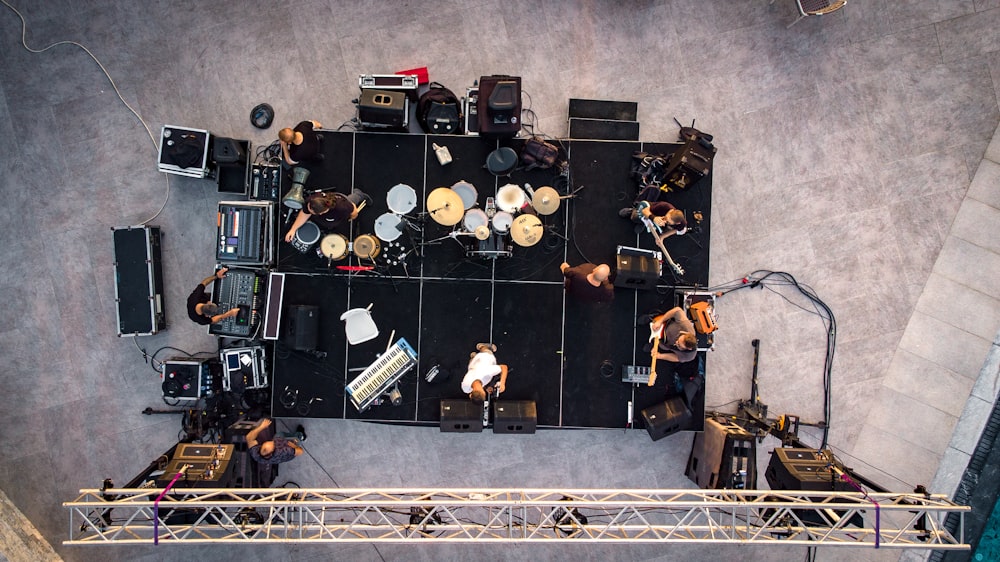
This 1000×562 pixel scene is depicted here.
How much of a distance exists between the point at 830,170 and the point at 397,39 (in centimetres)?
609

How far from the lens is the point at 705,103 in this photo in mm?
7527

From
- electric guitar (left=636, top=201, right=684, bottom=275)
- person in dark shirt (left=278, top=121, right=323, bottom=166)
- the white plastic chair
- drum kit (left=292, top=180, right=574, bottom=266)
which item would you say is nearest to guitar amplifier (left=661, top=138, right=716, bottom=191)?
electric guitar (left=636, top=201, right=684, bottom=275)

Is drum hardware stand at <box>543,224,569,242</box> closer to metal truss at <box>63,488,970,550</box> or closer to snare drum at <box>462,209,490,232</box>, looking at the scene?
snare drum at <box>462,209,490,232</box>

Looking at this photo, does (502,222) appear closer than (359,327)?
Yes

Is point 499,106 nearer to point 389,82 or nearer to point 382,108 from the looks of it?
point 382,108

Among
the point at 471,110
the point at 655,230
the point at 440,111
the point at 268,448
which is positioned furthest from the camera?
the point at 471,110

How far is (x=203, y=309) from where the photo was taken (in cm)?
632

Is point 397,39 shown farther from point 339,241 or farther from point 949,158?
point 949,158

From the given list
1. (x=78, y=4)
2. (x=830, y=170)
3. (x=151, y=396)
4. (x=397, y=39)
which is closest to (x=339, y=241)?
(x=397, y=39)

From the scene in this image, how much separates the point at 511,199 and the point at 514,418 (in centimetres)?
258

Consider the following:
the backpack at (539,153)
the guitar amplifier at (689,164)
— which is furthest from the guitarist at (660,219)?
the backpack at (539,153)

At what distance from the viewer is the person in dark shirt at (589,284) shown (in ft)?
20.1

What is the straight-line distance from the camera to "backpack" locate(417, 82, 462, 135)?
6.79 metres

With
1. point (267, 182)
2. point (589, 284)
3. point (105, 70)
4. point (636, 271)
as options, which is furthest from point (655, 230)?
point (105, 70)
